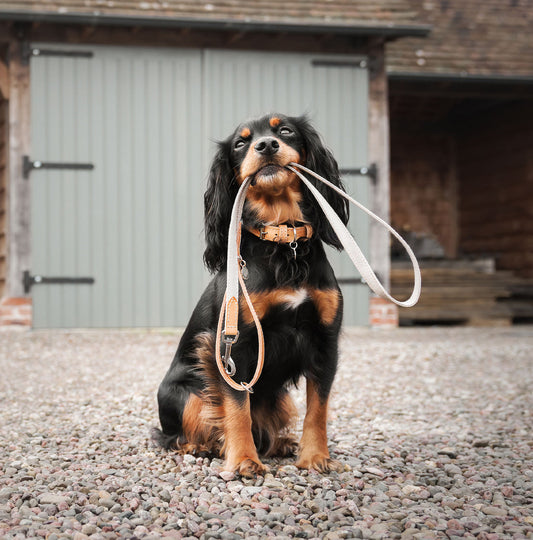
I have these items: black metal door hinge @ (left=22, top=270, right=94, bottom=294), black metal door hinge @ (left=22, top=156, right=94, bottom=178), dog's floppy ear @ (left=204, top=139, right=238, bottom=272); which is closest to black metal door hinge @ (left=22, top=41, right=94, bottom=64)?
black metal door hinge @ (left=22, top=156, right=94, bottom=178)

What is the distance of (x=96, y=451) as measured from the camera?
10.1ft

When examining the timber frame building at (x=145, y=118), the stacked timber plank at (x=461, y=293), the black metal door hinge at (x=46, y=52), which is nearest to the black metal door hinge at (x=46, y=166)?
the timber frame building at (x=145, y=118)

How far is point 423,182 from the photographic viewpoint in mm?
12703

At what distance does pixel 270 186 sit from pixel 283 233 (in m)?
0.18

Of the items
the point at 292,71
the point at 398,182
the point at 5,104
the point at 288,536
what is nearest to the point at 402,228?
the point at 398,182

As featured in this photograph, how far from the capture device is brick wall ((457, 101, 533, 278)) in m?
11.1

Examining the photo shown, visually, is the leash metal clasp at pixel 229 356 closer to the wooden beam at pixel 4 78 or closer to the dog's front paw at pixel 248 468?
the dog's front paw at pixel 248 468

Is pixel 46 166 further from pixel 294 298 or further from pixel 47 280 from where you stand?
pixel 294 298

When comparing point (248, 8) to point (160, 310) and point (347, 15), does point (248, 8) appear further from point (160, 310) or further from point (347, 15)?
point (160, 310)

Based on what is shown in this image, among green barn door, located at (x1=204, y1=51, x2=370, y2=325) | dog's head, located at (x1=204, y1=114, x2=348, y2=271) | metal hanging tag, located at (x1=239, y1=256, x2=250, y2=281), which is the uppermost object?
green barn door, located at (x1=204, y1=51, x2=370, y2=325)

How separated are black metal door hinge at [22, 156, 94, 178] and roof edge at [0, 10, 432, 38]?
1.45 m

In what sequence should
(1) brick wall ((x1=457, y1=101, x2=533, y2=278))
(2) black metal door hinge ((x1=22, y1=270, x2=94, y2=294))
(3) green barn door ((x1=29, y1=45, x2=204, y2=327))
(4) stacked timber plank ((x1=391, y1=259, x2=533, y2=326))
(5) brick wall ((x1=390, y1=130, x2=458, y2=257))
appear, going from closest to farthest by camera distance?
1. (2) black metal door hinge ((x1=22, y1=270, x2=94, y2=294))
2. (3) green barn door ((x1=29, y1=45, x2=204, y2=327))
3. (4) stacked timber plank ((x1=391, y1=259, x2=533, y2=326))
4. (1) brick wall ((x1=457, y1=101, x2=533, y2=278))
5. (5) brick wall ((x1=390, y1=130, x2=458, y2=257))

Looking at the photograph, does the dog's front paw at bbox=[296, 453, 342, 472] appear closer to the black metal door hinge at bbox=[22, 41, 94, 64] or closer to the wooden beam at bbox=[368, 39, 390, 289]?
the wooden beam at bbox=[368, 39, 390, 289]

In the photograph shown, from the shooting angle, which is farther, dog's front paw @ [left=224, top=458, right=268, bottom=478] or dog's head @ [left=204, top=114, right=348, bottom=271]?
dog's head @ [left=204, top=114, right=348, bottom=271]
